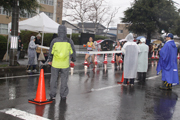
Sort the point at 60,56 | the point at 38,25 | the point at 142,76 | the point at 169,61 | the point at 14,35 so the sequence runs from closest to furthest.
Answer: the point at 60,56
the point at 169,61
the point at 142,76
the point at 14,35
the point at 38,25

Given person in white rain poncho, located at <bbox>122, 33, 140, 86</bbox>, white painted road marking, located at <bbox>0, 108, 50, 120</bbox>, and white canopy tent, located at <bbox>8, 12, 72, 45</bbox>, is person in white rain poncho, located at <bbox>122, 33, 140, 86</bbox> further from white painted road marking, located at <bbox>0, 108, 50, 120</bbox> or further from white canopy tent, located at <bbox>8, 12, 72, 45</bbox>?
white canopy tent, located at <bbox>8, 12, 72, 45</bbox>

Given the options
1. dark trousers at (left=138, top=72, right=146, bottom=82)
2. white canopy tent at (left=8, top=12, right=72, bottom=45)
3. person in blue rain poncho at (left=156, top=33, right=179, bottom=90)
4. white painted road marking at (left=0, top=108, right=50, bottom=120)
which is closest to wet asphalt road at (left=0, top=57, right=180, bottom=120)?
white painted road marking at (left=0, top=108, right=50, bottom=120)

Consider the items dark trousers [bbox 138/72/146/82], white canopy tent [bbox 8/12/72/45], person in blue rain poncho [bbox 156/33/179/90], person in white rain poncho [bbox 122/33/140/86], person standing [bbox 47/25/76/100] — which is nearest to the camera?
person standing [bbox 47/25/76/100]

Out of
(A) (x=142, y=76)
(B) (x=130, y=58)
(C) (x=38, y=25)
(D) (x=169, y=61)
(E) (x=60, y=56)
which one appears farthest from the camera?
(C) (x=38, y=25)

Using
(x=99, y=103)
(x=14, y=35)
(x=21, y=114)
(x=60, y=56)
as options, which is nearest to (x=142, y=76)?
(x=99, y=103)

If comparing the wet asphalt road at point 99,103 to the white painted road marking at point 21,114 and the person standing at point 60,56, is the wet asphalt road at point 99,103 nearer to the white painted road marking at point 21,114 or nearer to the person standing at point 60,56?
the white painted road marking at point 21,114

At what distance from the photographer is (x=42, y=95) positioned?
5816mm

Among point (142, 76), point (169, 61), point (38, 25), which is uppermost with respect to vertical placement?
point (38, 25)

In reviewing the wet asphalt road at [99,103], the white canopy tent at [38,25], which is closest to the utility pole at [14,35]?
the white canopy tent at [38,25]

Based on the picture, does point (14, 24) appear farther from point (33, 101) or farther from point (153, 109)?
point (153, 109)

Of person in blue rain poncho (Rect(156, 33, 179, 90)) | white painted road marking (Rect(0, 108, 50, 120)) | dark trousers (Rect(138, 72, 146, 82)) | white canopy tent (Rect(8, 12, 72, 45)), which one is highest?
white canopy tent (Rect(8, 12, 72, 45))

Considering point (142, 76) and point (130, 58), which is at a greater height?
point (130, 58)

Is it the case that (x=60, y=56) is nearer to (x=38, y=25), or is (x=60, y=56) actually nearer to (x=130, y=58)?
(x=130, y=58)

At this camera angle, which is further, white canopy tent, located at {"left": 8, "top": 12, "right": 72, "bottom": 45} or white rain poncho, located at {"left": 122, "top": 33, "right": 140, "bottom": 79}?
white canopy tent, located at {"left": 8, "top": 12, "right": 72, "bottom": 45}
